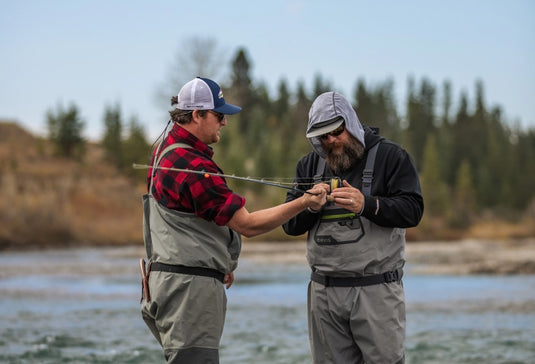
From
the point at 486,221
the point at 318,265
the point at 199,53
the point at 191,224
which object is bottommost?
the point at 486,221

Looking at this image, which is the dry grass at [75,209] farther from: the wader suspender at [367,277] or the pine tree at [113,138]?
the wader suspender at [367,277]

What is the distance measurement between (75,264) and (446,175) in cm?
5342

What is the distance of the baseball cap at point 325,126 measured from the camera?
3738mm

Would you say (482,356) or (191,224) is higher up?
(191,224)

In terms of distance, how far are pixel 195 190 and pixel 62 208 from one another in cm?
2932

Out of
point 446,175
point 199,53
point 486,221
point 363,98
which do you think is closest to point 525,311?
point 199,53

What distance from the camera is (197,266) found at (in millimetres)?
3604

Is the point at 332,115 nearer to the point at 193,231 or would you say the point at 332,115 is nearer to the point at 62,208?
the point at 193,231

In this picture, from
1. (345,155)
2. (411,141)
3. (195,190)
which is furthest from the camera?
(411,141)

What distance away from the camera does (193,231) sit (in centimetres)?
362

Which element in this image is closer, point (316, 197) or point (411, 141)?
point (316, 197)

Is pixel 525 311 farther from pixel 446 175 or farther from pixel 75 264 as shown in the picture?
pixel 446 175

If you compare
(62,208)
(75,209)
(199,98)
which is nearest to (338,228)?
(199,98)

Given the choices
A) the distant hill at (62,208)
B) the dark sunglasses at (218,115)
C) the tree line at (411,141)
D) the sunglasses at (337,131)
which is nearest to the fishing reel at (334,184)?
the sunglasses at (337,131)
